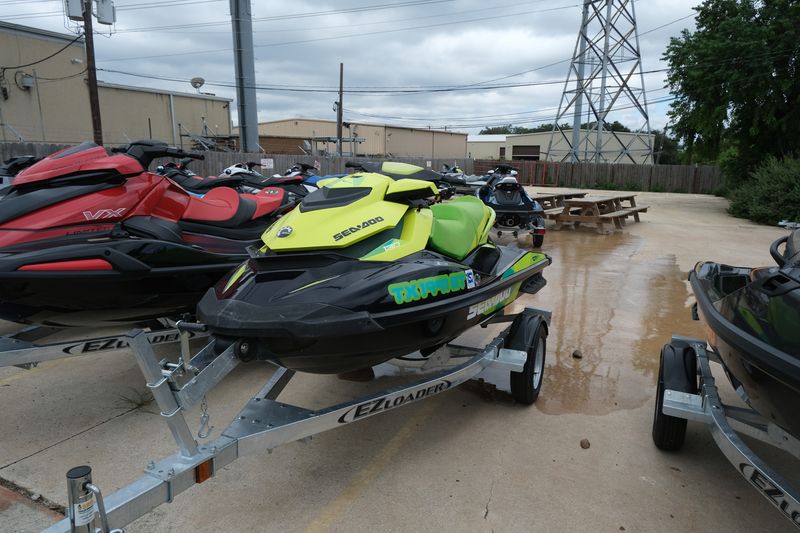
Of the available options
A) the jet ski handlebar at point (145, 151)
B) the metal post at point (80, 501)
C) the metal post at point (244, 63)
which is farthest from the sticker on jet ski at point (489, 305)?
the metal post at point (244, 63)

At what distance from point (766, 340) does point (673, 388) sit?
795 mm

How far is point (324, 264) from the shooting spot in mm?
2496

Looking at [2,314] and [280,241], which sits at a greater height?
[280,241]

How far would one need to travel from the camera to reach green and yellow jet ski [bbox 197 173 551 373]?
2252 millimetres

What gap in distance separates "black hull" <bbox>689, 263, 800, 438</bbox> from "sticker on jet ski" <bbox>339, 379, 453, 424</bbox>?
1.38m

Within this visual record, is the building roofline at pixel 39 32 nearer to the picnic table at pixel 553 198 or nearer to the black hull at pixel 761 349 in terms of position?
the picnic table at pixel 553 198

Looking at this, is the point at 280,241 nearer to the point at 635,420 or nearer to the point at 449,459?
the point at 449,459

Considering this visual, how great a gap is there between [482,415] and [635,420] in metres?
0.97

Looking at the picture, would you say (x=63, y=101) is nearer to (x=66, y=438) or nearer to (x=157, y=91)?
(x=157, y=91)

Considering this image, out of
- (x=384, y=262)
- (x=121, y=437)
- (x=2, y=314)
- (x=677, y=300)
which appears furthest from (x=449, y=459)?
(x=677, y=300)

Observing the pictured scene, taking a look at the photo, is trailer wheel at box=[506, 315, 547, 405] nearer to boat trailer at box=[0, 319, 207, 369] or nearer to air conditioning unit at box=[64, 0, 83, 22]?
boat trailer at box=[0, 319, 207, 369]

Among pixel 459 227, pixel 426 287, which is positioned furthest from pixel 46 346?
pixel 459 227

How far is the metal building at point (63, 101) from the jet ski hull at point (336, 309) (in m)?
21.8

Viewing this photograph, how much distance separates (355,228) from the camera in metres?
2.58
